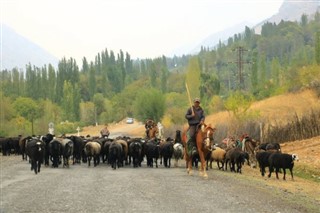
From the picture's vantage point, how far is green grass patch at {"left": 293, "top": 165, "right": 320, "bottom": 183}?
87.8 ft

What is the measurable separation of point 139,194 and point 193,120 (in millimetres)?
5630

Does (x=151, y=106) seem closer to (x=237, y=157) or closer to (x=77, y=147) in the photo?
(x=77, y=147)

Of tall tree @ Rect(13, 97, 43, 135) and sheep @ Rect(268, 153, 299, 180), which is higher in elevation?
tall tree @ Rect(13, 97, 43, 135)

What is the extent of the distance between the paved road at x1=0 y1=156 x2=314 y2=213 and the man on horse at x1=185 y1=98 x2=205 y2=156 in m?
1.34

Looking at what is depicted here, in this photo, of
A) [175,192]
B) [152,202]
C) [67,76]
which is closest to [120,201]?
[152,202]

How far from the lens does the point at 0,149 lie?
44375 millimetres

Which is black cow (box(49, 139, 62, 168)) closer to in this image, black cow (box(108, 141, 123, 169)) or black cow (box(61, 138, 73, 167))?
black cow (box(61, 138, 73, 167))

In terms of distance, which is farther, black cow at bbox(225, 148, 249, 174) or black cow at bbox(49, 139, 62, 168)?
black cow at bbox(49, 139, 62, 168)

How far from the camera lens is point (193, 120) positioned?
2066cm

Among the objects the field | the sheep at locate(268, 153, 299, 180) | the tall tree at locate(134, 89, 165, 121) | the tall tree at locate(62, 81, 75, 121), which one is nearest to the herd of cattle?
the sheep at locate(268, 153, 299, 180)

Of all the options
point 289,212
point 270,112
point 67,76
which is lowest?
point 289,212

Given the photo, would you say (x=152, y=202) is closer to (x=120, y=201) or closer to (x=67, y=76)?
(x=120, y=201)

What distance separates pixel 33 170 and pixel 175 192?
1146cm

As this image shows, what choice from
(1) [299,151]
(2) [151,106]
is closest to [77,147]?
(1) [299,151]
